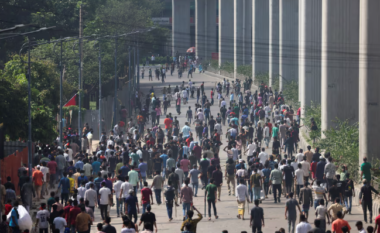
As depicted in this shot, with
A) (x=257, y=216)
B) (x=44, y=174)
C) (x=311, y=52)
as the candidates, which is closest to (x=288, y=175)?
(x=257, y=216)

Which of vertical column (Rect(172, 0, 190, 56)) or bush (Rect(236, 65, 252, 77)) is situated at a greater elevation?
vertical column (Rect(172, 0, 190, 56))

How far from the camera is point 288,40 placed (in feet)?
182

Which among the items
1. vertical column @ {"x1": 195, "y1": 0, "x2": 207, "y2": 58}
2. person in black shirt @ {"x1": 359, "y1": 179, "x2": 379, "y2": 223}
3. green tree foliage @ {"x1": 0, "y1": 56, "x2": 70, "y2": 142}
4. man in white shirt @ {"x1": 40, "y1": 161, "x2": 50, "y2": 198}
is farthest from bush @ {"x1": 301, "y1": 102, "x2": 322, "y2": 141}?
vertical column @ {"x1": 195, "y1": 0, "x2": 207, "y2": 58}

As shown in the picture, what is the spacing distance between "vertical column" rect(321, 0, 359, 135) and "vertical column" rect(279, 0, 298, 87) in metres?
20.4

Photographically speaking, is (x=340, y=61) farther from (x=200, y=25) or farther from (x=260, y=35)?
(x=200, y=25)

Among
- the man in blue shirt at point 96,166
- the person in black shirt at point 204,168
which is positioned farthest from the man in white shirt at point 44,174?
the person in black shirt at point 204,168

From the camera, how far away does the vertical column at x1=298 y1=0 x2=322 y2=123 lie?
41866 mm

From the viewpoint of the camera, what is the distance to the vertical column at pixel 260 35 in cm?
6556

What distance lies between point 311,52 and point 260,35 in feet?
83.2

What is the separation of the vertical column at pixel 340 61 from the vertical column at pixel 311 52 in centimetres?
768

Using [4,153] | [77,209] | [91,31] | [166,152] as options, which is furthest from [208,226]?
[91,31]

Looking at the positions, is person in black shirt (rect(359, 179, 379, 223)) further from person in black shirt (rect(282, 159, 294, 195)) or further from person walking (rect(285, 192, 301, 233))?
person in black shirt (rect(282, 159, 294, 195))

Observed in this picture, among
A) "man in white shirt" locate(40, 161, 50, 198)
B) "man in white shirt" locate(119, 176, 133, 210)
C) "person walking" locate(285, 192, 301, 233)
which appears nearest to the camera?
"person walking" locate(285, 192, 301, 233)

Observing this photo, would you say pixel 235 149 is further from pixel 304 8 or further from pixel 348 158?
pixel 304 8
